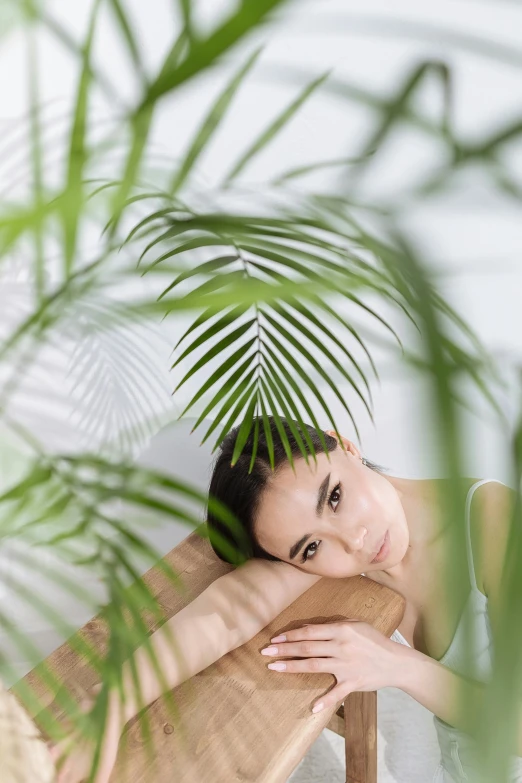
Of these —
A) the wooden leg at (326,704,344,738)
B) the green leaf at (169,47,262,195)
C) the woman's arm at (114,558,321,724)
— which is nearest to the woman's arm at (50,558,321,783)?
the woman's arm at (114,558,321,724)

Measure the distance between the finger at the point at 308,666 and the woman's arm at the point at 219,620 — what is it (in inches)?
2.5

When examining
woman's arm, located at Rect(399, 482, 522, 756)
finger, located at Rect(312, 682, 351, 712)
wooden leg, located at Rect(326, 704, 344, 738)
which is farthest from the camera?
wooden leg, located at Rect(326, 704, 344, 738)

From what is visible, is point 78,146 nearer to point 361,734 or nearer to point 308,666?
point 308,666

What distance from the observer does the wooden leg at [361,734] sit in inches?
48.9

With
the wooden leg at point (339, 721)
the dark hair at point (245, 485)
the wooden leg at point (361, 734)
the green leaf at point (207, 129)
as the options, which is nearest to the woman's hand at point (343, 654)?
the dark hair at point (245, 485)

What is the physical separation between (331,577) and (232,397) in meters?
0.45

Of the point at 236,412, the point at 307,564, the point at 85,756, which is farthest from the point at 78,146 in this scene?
the point at 307,564

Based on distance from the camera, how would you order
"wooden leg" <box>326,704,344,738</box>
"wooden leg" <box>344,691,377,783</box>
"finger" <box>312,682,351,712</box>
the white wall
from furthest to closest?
"wooden leg" <box>326,704,344,738</box> < "wooden leg" <box>344,691,377,783</box> < the white wall < "finger" <box>312,682,351,712</box>

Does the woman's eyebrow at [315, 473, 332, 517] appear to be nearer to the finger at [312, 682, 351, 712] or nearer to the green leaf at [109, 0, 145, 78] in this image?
the finger at [312, 682, 351, 712]

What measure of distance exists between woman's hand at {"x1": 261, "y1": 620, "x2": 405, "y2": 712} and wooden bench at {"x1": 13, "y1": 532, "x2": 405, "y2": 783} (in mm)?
15

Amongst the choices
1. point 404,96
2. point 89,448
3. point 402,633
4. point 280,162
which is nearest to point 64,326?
point 89,448

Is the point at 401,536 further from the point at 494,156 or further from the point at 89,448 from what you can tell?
the point at 494,156

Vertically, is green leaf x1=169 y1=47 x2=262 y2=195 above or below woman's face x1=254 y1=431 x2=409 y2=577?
above

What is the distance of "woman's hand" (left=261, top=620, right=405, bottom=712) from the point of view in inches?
35.6
